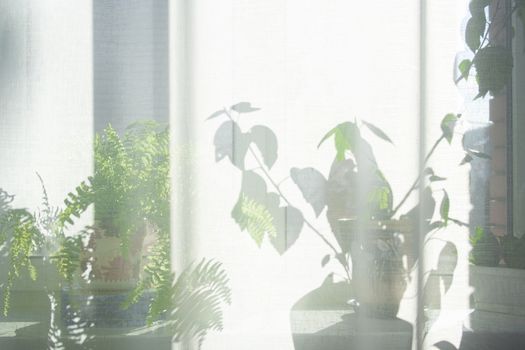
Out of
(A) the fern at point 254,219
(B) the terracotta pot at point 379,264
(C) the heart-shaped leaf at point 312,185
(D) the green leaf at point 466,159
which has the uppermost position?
(D) the green leaf at point 466,159

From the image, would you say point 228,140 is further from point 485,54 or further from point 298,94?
point 485,54

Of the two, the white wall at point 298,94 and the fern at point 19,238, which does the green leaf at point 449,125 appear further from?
the fern at point 19,238

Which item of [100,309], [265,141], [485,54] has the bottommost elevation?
[100,309]

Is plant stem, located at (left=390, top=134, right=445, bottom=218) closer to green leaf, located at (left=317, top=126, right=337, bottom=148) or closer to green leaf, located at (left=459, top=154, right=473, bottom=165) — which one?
green leaf, located at (left=459, top=154, right=473, bottom=165)

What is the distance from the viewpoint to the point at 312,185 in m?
1.09

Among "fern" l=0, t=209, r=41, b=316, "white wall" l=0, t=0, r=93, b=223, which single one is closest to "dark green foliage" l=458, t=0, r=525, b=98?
"white wall" l=0, t=0, r=93, b=223

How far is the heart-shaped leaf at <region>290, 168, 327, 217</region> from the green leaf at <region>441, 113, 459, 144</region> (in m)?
0.24

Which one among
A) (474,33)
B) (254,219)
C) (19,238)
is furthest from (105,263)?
(474,33)

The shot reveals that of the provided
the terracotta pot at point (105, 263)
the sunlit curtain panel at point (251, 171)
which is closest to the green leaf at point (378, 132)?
the sunlit curtain panel at point (251, 171)

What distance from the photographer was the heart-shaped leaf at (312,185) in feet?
3.56

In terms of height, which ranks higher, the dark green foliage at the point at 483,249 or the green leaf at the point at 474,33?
the green leaf at the point at 474,33

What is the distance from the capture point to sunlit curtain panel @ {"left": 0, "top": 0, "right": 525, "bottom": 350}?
108 centimetres

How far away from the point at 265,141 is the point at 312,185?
12cm

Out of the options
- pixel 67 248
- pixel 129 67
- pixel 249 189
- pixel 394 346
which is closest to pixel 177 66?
pixel 129 67
